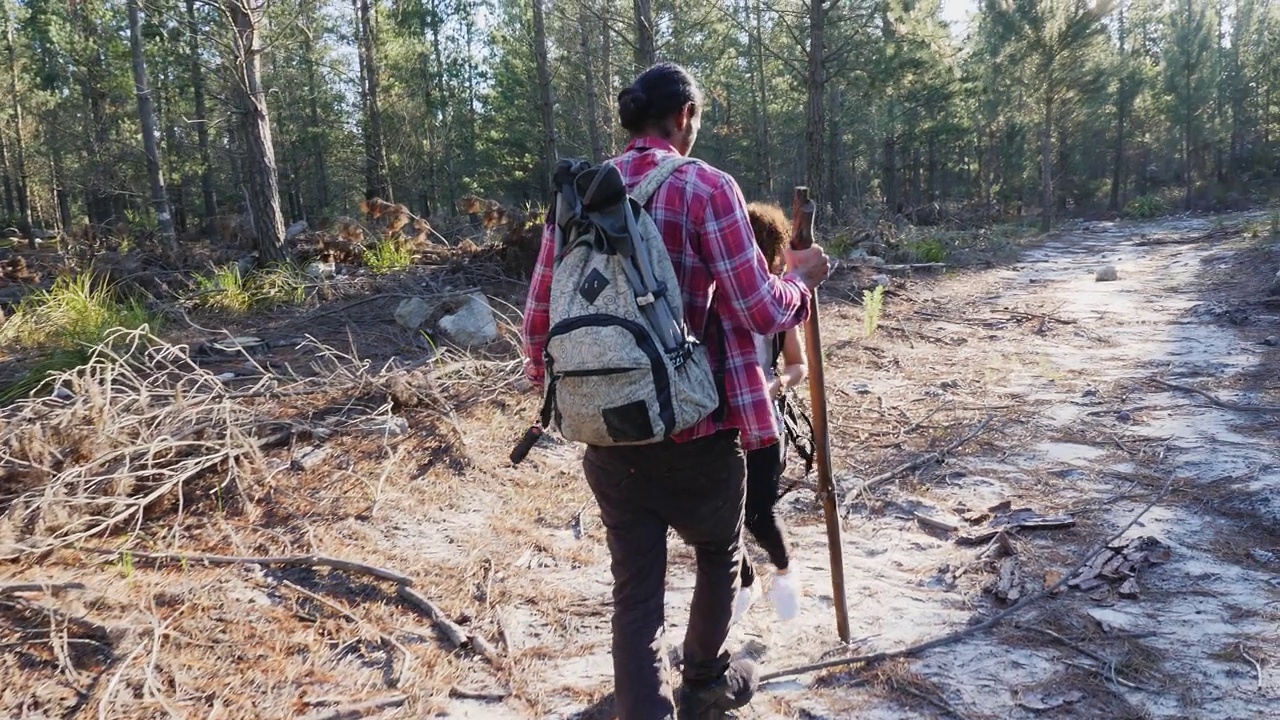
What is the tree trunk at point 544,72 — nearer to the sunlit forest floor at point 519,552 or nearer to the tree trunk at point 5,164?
the sunlit forest floor at point 519,552

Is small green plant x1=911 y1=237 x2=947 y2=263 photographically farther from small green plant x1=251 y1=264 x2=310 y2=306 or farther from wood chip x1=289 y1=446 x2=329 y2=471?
wood chip x1=289 y1=446 x2=329 y2=471

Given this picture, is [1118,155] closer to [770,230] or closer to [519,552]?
[770,230]

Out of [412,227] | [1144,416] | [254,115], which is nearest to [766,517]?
[1144,416]

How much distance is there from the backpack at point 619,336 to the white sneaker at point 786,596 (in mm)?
1328

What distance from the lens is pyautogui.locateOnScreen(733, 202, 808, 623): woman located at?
2.43m

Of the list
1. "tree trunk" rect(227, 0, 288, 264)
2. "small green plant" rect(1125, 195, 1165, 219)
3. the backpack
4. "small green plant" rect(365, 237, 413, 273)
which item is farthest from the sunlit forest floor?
"small green plant" rect(1125, 195, 1165, 219)

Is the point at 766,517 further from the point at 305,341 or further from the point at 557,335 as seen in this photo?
the point at 305,341

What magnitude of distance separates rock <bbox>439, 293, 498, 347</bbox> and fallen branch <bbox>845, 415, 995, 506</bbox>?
3.15 meters

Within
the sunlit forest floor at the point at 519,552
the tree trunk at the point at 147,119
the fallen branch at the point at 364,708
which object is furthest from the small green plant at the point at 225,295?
the fallen branch at the point at 364,708

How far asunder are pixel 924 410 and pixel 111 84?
2699 cm

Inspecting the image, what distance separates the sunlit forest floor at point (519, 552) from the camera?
239 centimetres

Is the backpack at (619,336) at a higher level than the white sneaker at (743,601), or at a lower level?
higher

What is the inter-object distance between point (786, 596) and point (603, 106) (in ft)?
56.9

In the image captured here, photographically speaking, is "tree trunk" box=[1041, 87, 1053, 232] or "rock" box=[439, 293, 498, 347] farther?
"tree trunk" box=[1041, 87, 1053, 232]
